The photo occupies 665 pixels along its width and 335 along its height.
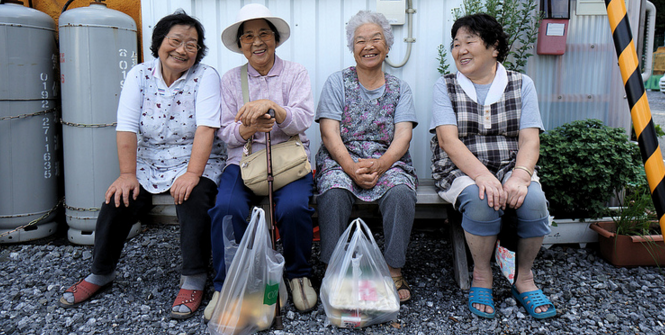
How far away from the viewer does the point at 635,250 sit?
126 inches

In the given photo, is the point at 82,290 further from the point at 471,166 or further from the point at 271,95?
the point at 471,166

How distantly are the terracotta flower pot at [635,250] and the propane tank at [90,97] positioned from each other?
356 cm

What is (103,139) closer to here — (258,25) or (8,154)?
(8,154)

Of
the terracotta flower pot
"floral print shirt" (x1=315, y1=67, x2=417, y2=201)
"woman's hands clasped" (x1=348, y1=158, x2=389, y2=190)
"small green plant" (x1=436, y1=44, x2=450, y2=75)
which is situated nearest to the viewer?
"woman's hands clasped" (x1=348, y1=158, x2=389, y2=190)

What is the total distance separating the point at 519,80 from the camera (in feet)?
9.81

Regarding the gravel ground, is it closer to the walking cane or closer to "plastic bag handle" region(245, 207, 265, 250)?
the walking cane

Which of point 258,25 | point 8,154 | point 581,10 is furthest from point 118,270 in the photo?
point 581,10

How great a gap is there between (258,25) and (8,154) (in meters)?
2.22

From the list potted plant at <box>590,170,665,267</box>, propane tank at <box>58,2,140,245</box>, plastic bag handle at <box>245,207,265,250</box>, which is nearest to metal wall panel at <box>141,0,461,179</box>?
propane tank at <box>58,2,140,245</box>

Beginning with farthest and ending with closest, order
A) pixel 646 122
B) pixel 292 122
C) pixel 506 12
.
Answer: pixel 506 12 → pixel 292 122 → pixel 646 122

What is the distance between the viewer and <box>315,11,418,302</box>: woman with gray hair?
275 centimetres

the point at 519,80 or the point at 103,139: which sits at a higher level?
the point at 519,80

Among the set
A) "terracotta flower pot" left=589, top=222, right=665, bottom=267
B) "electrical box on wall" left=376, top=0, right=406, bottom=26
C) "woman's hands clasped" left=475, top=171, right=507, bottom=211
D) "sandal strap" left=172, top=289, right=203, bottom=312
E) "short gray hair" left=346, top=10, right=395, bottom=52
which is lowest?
"sandal strap" left=172, top=289, right=203, bottom=312

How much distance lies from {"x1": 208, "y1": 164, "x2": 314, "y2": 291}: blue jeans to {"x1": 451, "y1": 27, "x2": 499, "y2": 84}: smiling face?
1.23 m
